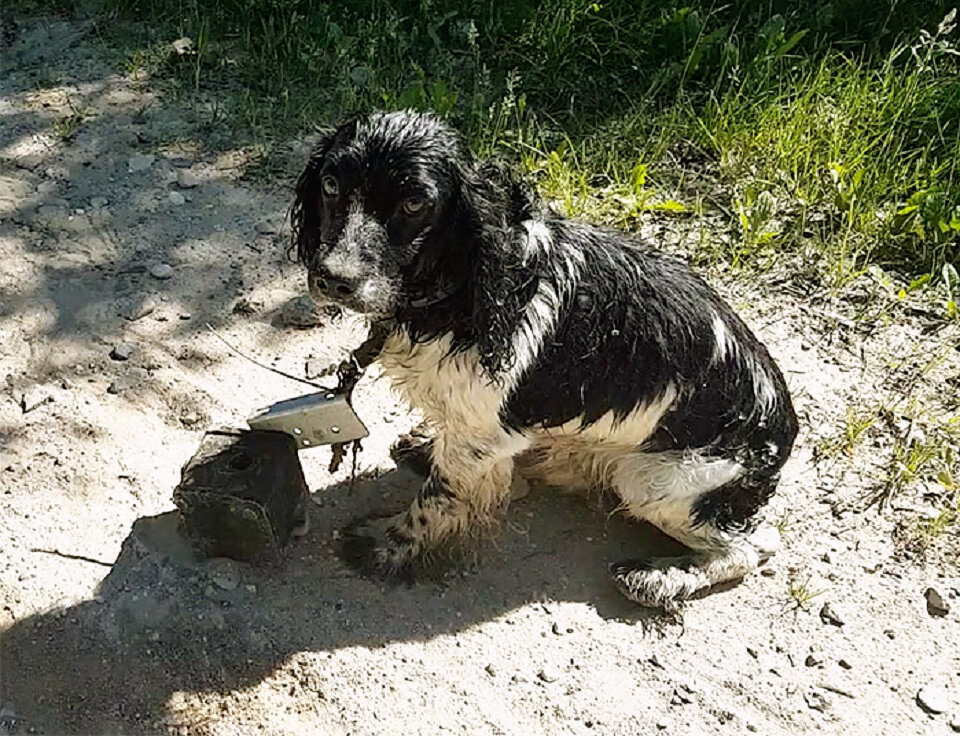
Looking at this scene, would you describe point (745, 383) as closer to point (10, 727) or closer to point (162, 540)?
point (162, 540)

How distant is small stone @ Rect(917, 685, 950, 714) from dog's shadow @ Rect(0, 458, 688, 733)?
842 millimetres

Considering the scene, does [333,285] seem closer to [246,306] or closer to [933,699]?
[246,306]

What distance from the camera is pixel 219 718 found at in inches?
137

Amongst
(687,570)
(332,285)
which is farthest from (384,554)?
(332,285)

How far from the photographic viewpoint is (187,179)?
5543 mm

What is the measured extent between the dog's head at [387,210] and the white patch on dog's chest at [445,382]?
25 centimetres

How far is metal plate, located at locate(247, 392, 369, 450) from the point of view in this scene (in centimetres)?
386

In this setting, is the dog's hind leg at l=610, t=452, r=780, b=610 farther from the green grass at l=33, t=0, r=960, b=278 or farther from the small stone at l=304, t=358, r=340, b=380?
the green grass at l=33, t=0, r=960, b=278

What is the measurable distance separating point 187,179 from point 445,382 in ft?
8.22

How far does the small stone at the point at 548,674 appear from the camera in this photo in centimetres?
374

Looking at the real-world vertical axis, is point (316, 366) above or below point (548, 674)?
above

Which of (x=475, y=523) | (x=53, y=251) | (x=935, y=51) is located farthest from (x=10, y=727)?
(x=935, y=51)

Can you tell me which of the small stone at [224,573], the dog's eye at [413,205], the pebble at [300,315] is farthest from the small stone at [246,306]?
the dog's eye at [413,205]

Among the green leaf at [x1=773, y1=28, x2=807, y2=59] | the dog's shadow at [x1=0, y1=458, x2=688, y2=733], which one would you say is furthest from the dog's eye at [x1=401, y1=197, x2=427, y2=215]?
the green leaf at [x1=773, y1=28, x2=807, y2=59]
